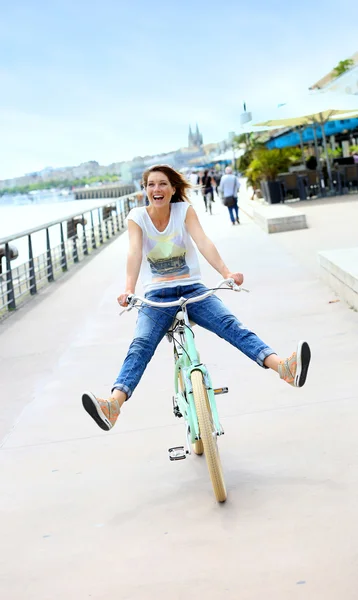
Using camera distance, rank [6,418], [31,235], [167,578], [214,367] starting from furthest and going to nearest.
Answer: [31,235]
[214,367]
[6,418]
[167,578]

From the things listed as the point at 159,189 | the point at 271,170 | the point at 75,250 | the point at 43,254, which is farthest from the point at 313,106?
the point at 159,189

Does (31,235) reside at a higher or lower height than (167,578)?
higher

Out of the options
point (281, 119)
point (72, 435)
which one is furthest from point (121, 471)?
point (281, 119)

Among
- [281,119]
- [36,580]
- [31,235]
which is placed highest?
[281,119]

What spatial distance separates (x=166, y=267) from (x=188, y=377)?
0.74 m

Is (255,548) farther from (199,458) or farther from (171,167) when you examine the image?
(171,167)

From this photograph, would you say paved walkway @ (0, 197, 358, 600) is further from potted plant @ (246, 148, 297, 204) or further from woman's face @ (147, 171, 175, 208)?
potted plant @ (246, 148, 297, 204)

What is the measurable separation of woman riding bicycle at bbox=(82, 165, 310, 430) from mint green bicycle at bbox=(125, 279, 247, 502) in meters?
0.11

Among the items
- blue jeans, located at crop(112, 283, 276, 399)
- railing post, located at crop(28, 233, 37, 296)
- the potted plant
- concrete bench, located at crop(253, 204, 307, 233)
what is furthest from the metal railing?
blue jeans, located at crop(112, 283, 276, 399)

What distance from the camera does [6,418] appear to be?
6.41 meters

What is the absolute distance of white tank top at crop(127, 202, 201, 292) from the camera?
473 cm

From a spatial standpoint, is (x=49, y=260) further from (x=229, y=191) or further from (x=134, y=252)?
(x=134, y=252)

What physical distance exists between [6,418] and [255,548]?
324 cm

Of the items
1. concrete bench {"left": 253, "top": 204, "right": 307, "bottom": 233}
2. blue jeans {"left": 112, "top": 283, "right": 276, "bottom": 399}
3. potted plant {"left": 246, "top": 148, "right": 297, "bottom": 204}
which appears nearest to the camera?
blue jeans {"left": 112, "top": 283, "right": 276, "bottom": 399}
